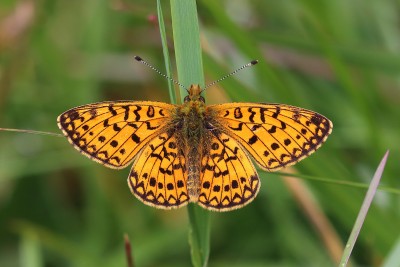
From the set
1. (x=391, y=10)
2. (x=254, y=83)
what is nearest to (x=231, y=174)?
(x=254, y=83)

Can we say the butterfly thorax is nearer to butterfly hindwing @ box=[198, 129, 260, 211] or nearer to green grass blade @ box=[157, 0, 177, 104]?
butterfly hindwing @ box=[198, 129, 260, 211]

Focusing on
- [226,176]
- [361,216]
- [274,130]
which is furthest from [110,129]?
[361,216]

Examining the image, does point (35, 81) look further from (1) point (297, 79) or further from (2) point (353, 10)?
(2) point (353, 10)

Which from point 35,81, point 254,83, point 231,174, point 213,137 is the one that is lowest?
point 231,174

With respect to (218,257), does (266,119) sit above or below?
above

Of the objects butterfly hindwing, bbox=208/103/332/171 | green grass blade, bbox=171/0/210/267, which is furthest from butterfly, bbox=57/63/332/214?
green grass blade, bbox=171/0/210/267

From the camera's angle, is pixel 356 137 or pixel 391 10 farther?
pixel 391 10

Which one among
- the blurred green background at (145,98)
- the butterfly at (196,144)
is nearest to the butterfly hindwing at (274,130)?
the butterfly at (196,144)

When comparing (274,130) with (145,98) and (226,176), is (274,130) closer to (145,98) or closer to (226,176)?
(226,176)
